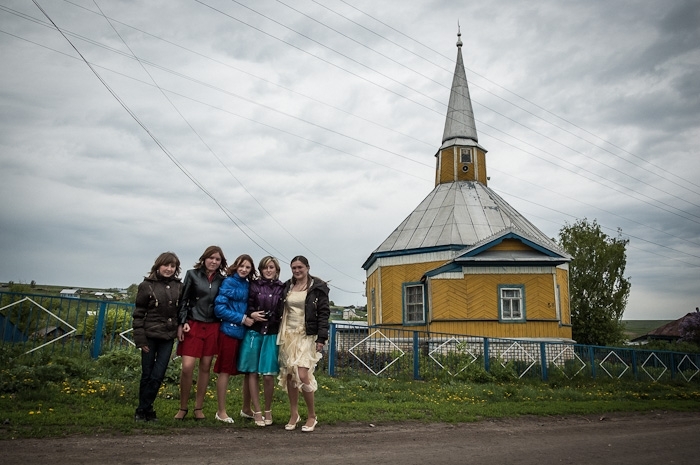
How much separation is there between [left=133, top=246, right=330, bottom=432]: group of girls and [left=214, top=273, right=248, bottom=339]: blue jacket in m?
0.01

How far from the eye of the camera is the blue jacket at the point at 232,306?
5902mm

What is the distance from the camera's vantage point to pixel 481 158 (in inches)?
981

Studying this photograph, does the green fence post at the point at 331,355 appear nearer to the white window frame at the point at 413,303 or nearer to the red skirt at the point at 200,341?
the red skirt at the point at 200,341

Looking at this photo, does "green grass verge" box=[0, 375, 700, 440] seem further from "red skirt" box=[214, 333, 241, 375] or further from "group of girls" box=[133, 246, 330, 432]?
"red skirt" box=[214, 333, 241, 375]

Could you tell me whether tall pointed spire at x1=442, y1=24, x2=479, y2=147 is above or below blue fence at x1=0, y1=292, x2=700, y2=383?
above

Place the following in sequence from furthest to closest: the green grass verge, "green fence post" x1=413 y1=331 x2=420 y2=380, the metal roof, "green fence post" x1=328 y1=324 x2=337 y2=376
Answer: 1. the metal roof
2. "green fence post" x1=413 y1=331 x2=420 y2=380
3. "green fence post" x1=328 y1=324 x2=337 y2=376
4. the green grass verge

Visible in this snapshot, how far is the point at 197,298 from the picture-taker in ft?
19.6

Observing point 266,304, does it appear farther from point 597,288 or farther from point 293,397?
point 597,288

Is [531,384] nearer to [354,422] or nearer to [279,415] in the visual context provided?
[354,422]

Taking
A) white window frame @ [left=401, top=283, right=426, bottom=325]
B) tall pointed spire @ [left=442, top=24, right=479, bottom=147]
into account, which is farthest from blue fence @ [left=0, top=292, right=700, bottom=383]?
tall pointed spire @ [left=442, top=24, right=479, bottom=147]

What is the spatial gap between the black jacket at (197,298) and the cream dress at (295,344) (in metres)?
0.88

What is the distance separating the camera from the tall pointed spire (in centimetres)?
2523

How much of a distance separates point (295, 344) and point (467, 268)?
13.5 meters

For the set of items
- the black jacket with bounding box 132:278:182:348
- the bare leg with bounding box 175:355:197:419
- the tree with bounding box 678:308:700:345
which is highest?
the tree with bounding box 678:308:700:345
